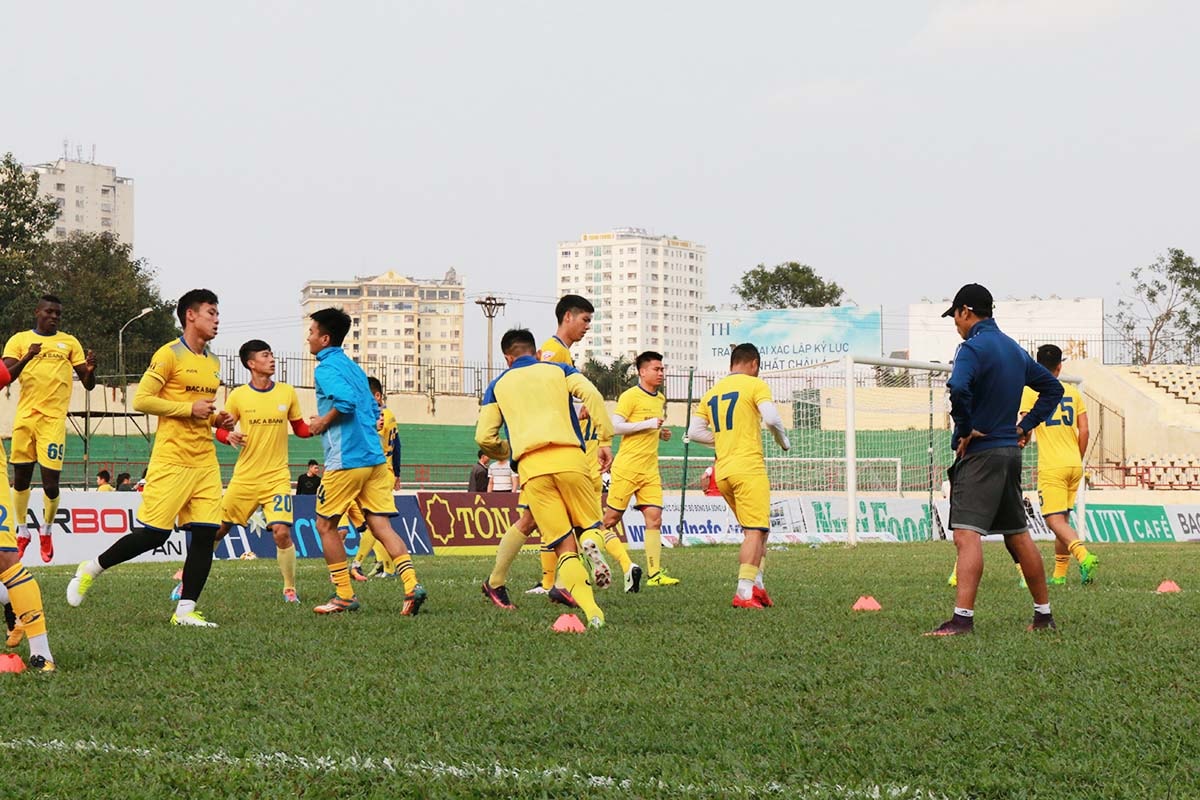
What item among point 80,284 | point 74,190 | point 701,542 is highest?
point 74,190

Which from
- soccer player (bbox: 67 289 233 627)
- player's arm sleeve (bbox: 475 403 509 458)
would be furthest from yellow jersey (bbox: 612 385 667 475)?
soccer player (bbox: 67 289 233 627)

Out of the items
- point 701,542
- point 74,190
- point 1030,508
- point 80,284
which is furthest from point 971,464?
point 74,190

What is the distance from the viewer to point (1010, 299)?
250ft

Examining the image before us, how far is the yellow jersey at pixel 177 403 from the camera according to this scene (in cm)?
902

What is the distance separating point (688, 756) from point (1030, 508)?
79.5 ft

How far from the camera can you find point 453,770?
4.49 meters

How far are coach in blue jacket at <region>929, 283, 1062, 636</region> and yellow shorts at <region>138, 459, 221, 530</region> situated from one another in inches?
184

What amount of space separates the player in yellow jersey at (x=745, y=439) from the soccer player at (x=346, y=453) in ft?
8.35

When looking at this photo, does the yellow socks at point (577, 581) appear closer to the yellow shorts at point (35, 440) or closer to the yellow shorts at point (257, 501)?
the yellow shorts at point (257, 501)

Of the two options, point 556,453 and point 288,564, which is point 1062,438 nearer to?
point 556,453

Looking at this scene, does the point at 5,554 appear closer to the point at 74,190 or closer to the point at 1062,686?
the point at 1062,686

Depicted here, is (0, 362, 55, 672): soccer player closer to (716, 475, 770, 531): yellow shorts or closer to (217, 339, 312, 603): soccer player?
(217, 339, 312, 603): soccer player

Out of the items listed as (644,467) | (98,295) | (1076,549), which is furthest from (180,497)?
(98,295)

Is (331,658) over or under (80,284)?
under
